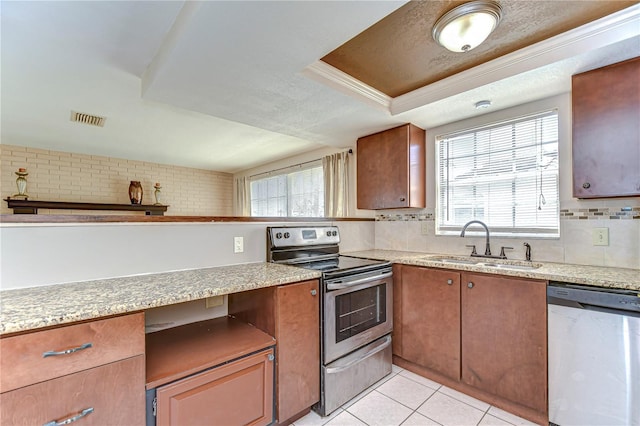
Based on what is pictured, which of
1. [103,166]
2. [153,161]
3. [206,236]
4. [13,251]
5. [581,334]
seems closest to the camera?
[13,251]

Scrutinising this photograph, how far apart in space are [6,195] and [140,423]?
17.1 ft

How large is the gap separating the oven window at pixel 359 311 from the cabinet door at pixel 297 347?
18 centimetres

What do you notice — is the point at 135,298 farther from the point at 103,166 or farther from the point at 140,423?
the point at 103,166

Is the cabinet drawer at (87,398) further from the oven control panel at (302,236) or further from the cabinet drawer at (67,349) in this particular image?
the oven control panel at (302,236)

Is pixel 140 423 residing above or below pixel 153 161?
below

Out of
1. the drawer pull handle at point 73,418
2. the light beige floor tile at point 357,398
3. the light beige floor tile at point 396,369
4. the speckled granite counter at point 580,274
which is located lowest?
the light beige floor tile at point 396,369

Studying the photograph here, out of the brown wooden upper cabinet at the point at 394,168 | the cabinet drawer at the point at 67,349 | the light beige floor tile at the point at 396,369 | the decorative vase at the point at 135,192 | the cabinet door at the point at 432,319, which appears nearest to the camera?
the cabinet drawer at the point at 67,349

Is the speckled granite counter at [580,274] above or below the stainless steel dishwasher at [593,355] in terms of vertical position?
above

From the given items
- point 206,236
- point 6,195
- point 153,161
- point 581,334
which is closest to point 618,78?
point 581,334

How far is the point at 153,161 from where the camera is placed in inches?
213

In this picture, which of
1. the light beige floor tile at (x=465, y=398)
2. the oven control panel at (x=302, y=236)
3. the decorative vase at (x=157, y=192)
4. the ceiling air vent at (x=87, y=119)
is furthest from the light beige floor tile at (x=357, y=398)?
the decorative vase at (x=157, y=192)

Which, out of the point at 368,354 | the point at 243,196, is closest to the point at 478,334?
the point at 368,354

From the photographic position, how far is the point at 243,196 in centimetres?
626

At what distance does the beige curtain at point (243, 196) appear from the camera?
6.16 meters
